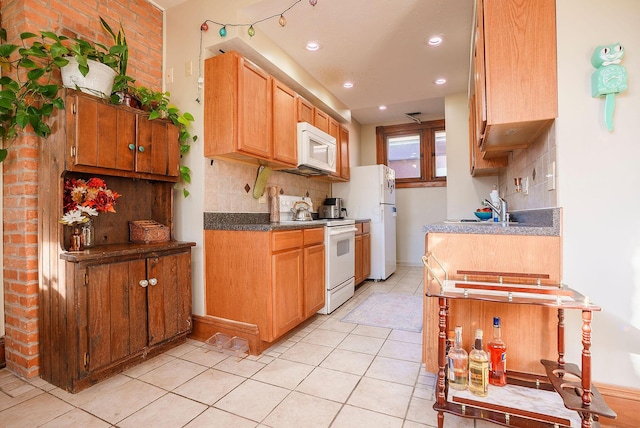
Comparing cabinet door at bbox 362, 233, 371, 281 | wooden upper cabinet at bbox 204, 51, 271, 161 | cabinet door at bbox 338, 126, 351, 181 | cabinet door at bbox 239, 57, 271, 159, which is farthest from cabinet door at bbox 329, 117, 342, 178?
wooden upper cabinet at bbox 204, 51, 271, 161

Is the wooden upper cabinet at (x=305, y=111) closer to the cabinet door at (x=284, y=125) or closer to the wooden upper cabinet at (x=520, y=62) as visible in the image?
the cabinet door at (x=284, y=125)

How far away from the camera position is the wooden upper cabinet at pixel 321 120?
3588mm

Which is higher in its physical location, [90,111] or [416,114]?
[416,114]

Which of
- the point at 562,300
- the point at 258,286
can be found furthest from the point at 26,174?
the point at 562,300

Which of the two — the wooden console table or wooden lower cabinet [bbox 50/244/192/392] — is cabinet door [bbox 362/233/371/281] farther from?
the wooden console table

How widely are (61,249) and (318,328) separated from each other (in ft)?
6.26

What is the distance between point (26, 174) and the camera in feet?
5.97

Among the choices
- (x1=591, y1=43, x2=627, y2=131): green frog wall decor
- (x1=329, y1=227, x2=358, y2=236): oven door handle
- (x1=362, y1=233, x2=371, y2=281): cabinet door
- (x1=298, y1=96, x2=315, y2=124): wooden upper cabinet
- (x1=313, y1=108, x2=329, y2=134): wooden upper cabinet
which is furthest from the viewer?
(x1=362, y1=233, x2=371, y2=281): cabinet door

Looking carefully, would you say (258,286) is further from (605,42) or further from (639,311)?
(605,42)

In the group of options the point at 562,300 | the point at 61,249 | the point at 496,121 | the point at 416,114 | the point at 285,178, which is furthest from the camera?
the point at 416,114

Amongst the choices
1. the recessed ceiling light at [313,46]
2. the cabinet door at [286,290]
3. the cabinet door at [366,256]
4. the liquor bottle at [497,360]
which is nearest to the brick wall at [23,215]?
the cabinet door at [286,290]

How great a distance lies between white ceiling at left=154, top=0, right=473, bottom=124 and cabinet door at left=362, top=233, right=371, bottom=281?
194 centimetres

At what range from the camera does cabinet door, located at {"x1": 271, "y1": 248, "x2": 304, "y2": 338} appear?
7.30 feet

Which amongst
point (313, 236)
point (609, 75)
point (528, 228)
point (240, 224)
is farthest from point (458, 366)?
point (240, 224)
